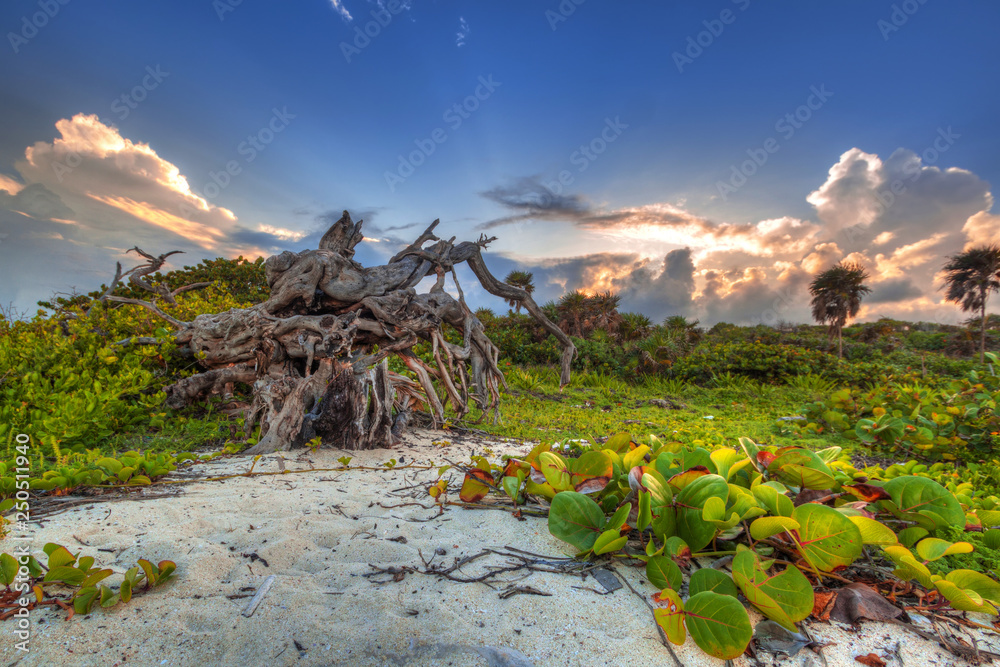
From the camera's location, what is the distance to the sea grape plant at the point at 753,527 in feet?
4.10

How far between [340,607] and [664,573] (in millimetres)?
1135

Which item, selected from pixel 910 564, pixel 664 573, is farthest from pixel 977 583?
pixel 664 573

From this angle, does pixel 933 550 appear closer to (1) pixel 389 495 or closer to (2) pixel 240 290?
(1) pixel 389 495

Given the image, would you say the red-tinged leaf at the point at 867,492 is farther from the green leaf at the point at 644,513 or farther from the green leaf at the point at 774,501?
the green leaf at the point at 644,513

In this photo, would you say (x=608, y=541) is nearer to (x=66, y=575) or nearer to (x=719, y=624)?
(x=719, y=624)

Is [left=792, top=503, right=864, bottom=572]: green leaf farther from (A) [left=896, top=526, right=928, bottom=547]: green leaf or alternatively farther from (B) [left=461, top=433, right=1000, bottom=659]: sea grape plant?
(A) [left=896, top=526, right=928, bottom=547]: green leaf

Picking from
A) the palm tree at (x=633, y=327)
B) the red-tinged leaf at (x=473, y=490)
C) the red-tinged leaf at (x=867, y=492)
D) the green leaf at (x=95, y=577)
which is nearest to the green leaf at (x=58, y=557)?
the green leaf at (x=95, y=577)

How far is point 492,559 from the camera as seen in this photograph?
179 cm

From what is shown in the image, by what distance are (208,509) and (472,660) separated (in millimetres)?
1961

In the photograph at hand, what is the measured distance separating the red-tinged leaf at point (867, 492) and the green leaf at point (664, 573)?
943 millimetres

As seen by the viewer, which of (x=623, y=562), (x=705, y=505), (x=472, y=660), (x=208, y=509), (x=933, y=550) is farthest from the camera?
(x=208, y=509)

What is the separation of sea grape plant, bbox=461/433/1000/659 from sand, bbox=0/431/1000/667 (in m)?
0.14

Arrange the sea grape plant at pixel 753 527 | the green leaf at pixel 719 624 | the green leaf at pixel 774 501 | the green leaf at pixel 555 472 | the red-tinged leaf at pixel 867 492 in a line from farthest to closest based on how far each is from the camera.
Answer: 1. the green leaf at pixel 555 472
2. the red-tinged leaf at pixel 867 492
3. the green leaf at pixel 774 501
4. the sea grape plant at pixel 753 527
5. the green leaf at pixel 719 624

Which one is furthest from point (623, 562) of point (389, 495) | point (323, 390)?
point (323, 390)
